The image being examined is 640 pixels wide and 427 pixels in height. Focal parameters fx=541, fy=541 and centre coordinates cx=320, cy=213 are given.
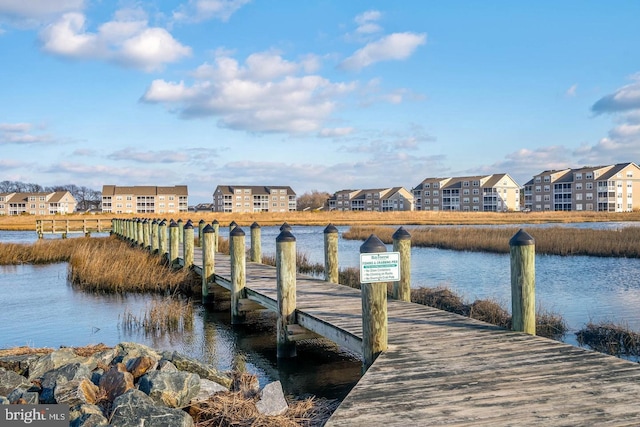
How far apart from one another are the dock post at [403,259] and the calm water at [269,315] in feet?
4.80

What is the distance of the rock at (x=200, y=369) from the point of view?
6.99 meters

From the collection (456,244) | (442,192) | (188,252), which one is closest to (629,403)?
(188,252)

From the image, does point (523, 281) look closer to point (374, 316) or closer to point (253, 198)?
point (374, 316)

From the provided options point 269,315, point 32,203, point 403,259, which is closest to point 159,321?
point 269,315

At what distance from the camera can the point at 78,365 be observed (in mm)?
6961

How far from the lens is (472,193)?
389 ft

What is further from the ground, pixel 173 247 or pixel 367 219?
pixel 367 219

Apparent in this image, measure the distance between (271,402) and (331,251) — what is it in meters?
6.17

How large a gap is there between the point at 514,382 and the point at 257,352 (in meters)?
6.19

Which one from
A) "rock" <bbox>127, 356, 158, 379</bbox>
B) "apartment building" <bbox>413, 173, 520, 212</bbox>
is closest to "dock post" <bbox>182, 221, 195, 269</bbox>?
"rock" <bbox>127, 356, 158, 379</bbox>

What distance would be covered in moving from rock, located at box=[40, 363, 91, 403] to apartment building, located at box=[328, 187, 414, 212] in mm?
123636

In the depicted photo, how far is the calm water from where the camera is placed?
942 cm

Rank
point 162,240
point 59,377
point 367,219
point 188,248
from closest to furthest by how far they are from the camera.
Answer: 1. point 59,377
2. point 188,248
3. point 162,240
4. point 367,219

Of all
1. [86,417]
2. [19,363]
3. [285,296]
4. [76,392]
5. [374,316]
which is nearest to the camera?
[86,417]
